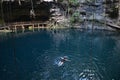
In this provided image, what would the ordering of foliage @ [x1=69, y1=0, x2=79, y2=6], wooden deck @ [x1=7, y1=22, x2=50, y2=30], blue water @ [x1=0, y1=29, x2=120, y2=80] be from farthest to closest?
1. foliage @ [x1=69, y1=0, x2=79, y2=6]
2. wooden deck @ [x1=7, y1=22, x2=50, y2=30]
3. blue water @ [x1=0, y1=29, x2=120, y2=80]

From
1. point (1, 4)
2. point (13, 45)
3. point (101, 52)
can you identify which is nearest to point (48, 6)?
point (1, 4)

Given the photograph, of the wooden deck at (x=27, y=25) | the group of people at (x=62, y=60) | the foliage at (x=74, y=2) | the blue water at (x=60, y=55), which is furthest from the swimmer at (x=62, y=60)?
the foliage at (x=74, y=2)

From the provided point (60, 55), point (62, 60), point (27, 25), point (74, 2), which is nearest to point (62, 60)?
point (62, 60)

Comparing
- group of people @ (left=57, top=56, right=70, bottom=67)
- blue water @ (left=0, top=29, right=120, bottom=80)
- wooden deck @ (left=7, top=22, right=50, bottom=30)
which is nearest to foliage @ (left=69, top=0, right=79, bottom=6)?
blue water @ (left=0, top=29, right=120, bottom=80)

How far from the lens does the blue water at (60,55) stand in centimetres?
2533

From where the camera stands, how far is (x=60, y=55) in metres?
32.6

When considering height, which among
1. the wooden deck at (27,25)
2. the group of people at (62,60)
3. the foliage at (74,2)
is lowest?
the group of people at (62,60)

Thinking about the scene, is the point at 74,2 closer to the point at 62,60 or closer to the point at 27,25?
the point at 27,25

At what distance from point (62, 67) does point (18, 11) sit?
2768cm

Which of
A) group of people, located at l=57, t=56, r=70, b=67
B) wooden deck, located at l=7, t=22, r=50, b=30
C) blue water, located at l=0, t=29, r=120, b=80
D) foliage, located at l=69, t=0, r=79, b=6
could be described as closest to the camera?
blue water, located at l=0, t=29, r=120, b=80

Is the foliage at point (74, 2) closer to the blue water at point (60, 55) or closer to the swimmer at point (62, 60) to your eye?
the blue water at point (60, 55)

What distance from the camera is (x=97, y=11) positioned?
50.1 meters

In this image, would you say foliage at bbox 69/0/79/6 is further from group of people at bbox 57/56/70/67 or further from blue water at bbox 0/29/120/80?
group of people at bbox 57/56/70/67

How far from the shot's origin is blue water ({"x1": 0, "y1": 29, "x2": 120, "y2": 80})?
997 inches
